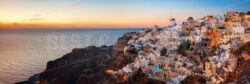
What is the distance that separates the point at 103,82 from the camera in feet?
141

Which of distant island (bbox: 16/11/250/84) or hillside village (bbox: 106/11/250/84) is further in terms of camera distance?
hillside village (bbox: 106/11/250/84)

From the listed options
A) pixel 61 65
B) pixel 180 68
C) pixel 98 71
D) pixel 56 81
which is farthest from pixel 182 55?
pixel 61 65

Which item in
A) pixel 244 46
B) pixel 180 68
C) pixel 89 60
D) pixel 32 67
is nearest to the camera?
pixel 244 46

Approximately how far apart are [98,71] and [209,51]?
18266 mm

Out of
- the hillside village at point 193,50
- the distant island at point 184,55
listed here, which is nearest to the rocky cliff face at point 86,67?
the distant island at point 184,55

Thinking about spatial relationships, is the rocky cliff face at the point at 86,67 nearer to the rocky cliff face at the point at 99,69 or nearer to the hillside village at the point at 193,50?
the rocky cliff face at the point at 99,69

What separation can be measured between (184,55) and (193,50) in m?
1.24

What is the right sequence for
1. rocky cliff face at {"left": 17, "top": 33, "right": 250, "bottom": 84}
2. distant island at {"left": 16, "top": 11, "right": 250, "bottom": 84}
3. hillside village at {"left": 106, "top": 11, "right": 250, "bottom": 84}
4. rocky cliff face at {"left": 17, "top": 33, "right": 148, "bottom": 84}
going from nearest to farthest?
rocky cliff face at {"left": 17, "top": 33, "right": 250, "bottom": 84} < distant island at {"left": 16, "top": 11, "right": 250, "bottom": 84} < hillside village at {"left": 106, "top": 11, "right": 250, "bottom": 84} < rocky cliff face at {"left": 17, "top": 33, "right": 148, "bottom": 84}

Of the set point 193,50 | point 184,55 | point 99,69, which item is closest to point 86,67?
point 99,69

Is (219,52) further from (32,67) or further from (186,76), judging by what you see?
(32,67)

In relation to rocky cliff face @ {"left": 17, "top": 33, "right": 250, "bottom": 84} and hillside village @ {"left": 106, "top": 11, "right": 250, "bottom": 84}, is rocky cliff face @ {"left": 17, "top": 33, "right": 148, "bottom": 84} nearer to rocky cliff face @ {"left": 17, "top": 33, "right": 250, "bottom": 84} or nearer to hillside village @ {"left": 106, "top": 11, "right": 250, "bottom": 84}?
rocky cliff face @ {"left": 17, "top": 33, "right": 250, "bottom": 84}

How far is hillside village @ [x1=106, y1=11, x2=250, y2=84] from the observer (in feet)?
122

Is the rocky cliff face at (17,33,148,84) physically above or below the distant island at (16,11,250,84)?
below

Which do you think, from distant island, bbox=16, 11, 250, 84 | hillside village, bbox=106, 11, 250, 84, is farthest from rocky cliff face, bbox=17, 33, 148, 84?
hillside village, bbox=106, 11, 250, 84
